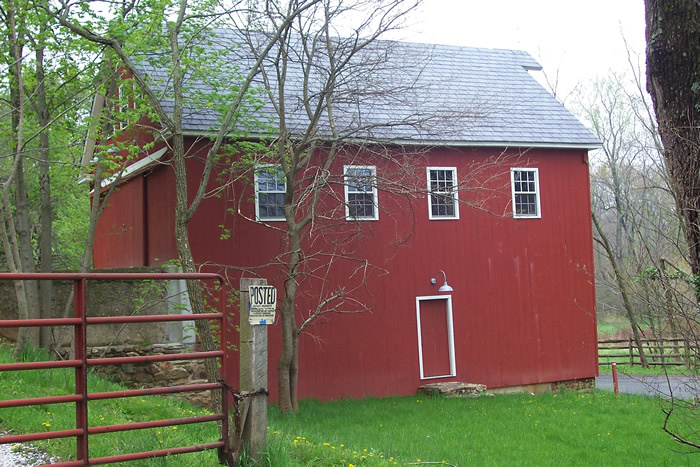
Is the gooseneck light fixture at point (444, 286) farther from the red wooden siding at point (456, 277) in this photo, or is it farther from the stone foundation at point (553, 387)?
the stone foundation at point (553, 387)

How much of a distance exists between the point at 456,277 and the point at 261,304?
39.2ft

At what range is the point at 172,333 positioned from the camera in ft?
44.0

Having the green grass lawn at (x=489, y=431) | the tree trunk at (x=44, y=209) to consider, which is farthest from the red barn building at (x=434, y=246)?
the tree trunk at (x=44, y=209)

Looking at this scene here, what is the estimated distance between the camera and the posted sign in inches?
233

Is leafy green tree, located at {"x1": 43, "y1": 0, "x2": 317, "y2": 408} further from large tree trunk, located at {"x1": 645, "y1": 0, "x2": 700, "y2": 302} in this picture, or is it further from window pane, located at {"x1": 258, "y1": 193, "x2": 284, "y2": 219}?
large tree trunk, located at {"x1": 645, "y1": 0, "x2": 700, "y2": 302}

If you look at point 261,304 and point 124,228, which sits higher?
point 124,228

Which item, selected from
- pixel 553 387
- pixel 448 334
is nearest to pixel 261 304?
pixel 448 334

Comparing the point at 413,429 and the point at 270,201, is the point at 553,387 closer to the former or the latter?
the point at 413,429

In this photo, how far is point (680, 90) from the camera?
5.55 m

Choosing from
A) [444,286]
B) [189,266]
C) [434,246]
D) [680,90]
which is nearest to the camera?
[680,90]

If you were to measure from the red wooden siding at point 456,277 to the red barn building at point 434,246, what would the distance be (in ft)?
0.10

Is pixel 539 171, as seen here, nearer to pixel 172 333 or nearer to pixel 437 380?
pixel 437 380

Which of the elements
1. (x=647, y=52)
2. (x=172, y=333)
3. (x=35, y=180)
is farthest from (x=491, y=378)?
(x=35, y=180)

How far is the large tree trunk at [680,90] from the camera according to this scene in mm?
5449
